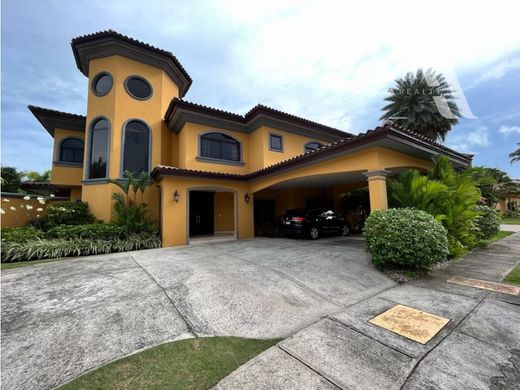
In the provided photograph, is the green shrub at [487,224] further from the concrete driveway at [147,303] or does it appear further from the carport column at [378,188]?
the concrete driveway at [147,303]

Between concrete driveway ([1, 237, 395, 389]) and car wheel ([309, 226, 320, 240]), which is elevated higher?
car wheel ([309, 226, 320, 240])

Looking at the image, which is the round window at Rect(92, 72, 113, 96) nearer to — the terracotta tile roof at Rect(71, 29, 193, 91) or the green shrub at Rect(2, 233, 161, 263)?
the terracotta tile roof at Rect(71, 29, 193, 91)

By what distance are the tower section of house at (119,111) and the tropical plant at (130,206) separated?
0.65 m

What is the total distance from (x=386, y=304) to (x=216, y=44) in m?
10.1

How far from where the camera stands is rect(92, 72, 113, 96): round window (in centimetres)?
1167

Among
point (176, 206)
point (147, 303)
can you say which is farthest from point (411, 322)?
point (176, 206)

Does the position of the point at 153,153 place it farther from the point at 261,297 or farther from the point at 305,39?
the point at 261,297

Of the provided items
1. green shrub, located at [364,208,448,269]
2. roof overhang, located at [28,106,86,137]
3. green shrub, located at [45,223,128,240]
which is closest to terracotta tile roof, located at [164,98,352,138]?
roof overhang, located at [28,106,86,137]

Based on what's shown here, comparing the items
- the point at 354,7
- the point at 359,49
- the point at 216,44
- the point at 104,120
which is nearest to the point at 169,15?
the point at 216,44

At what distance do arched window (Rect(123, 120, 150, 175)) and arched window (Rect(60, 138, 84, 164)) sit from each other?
5.05 m

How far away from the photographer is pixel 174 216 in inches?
404

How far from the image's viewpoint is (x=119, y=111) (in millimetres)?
11453

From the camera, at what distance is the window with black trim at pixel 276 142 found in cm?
1325

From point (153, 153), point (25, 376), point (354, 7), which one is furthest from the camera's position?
point (153, 153)
